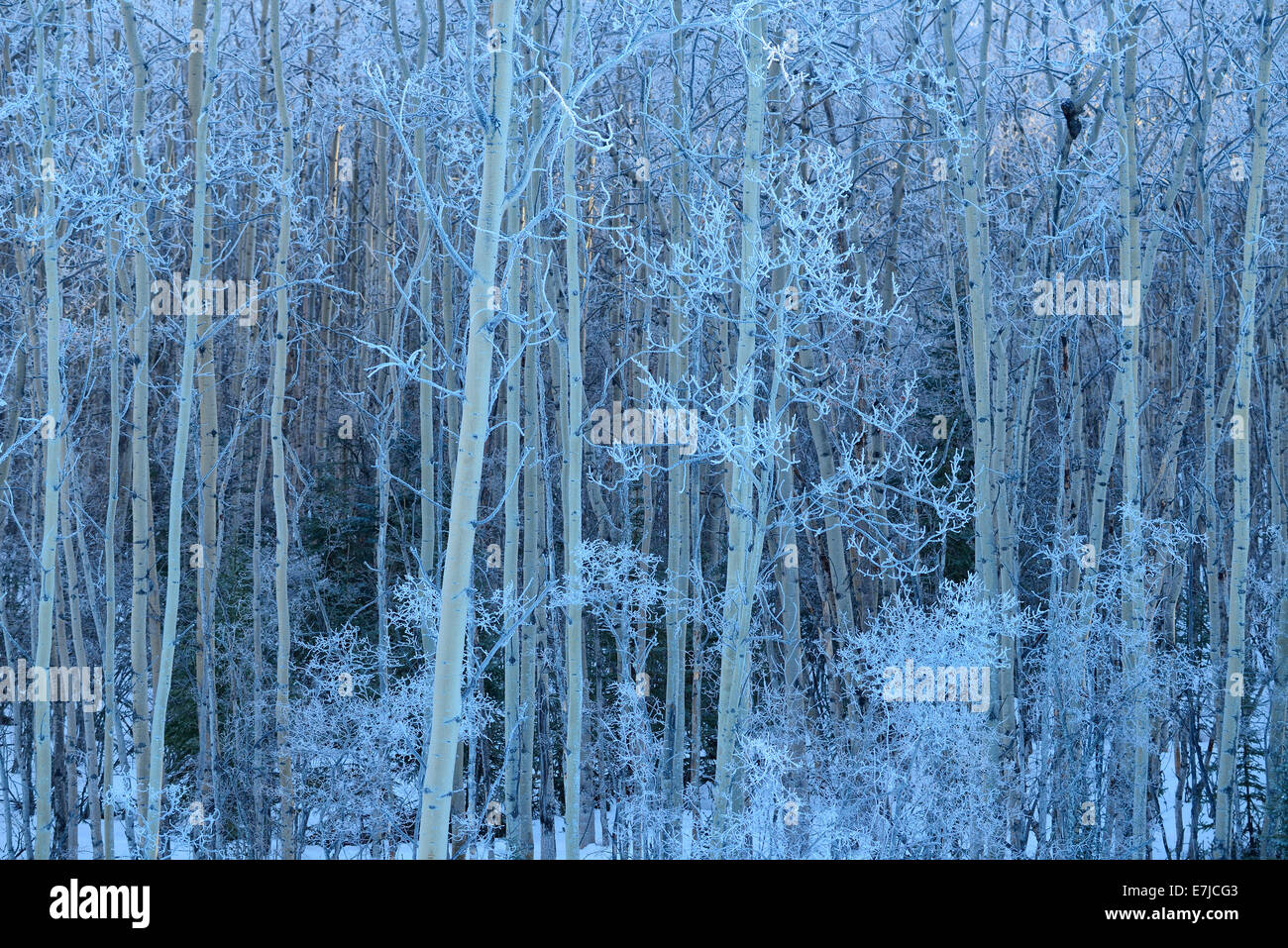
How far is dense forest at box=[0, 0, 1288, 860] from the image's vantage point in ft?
20.1

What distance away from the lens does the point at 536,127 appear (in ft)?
22.8

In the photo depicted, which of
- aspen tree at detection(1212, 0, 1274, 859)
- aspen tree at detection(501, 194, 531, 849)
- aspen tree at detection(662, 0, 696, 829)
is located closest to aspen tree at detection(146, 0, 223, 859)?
aspen tree at detection(501, 194, 531, 849)

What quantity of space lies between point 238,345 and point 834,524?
24.7ft

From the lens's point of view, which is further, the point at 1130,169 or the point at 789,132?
the point at 789,132

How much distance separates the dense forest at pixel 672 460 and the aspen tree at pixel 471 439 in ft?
0.07

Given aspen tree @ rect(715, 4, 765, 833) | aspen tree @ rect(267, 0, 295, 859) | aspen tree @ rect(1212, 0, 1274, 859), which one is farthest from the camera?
aspen tree @ rect(267, 0, 295, 859)

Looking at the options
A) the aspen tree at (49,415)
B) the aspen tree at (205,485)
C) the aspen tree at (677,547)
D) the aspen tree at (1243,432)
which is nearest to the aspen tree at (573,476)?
the aspen tree at (677,547)

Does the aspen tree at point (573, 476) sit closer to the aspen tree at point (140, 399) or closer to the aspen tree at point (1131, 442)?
the aspen tree at point (140, 399)

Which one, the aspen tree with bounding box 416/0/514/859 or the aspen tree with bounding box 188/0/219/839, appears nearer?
the aspen tree with bounding box 416/0/514/859

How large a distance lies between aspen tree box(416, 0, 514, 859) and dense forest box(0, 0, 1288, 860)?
21 millimetres

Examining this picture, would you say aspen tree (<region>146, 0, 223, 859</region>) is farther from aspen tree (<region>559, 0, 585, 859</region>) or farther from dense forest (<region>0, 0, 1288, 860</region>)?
aspen tree (<region>559, 0, 585, 859</region>)
